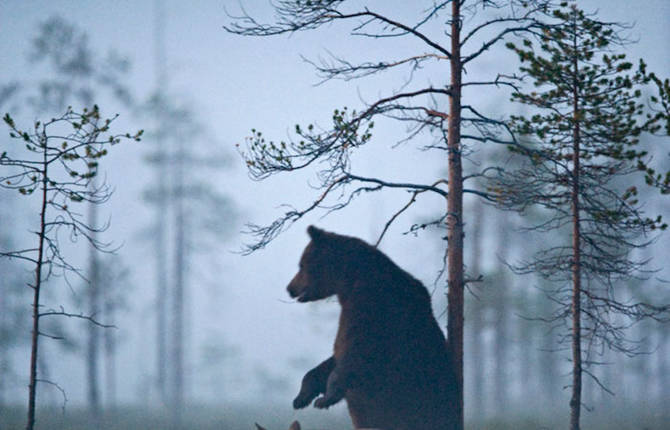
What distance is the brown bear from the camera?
8102 millimetres

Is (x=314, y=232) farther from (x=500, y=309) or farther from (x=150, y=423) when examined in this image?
(x=500, y=309)

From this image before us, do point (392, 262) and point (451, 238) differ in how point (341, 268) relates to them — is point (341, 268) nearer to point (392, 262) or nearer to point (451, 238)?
point (392, 262)

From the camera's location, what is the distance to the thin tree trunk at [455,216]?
9.51m

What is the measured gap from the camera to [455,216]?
9.92m

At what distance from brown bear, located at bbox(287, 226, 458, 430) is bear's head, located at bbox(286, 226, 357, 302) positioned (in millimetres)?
13

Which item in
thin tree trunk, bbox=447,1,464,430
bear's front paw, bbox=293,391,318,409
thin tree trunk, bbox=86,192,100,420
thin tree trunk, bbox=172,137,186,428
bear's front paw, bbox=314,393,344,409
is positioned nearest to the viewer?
bear's front paw, bbox=314,393,344,409

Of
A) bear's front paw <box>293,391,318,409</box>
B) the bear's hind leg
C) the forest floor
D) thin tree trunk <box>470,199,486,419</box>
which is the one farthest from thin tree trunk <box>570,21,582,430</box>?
thin tree trunk <box>470,199,486,419</box>

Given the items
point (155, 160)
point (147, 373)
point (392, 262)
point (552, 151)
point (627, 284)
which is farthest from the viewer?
point (147, 373)

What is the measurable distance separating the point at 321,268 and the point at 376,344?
124cm

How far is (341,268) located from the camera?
27.7 ft

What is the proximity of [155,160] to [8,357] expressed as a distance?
39.0ft

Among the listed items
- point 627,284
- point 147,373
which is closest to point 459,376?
point 627,284

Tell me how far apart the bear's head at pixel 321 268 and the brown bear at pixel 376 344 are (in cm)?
1

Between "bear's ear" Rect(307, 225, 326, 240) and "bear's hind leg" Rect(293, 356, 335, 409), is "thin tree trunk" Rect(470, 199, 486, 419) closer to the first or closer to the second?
"bear's hind leg" Rect(293, 356, 335, 409)
